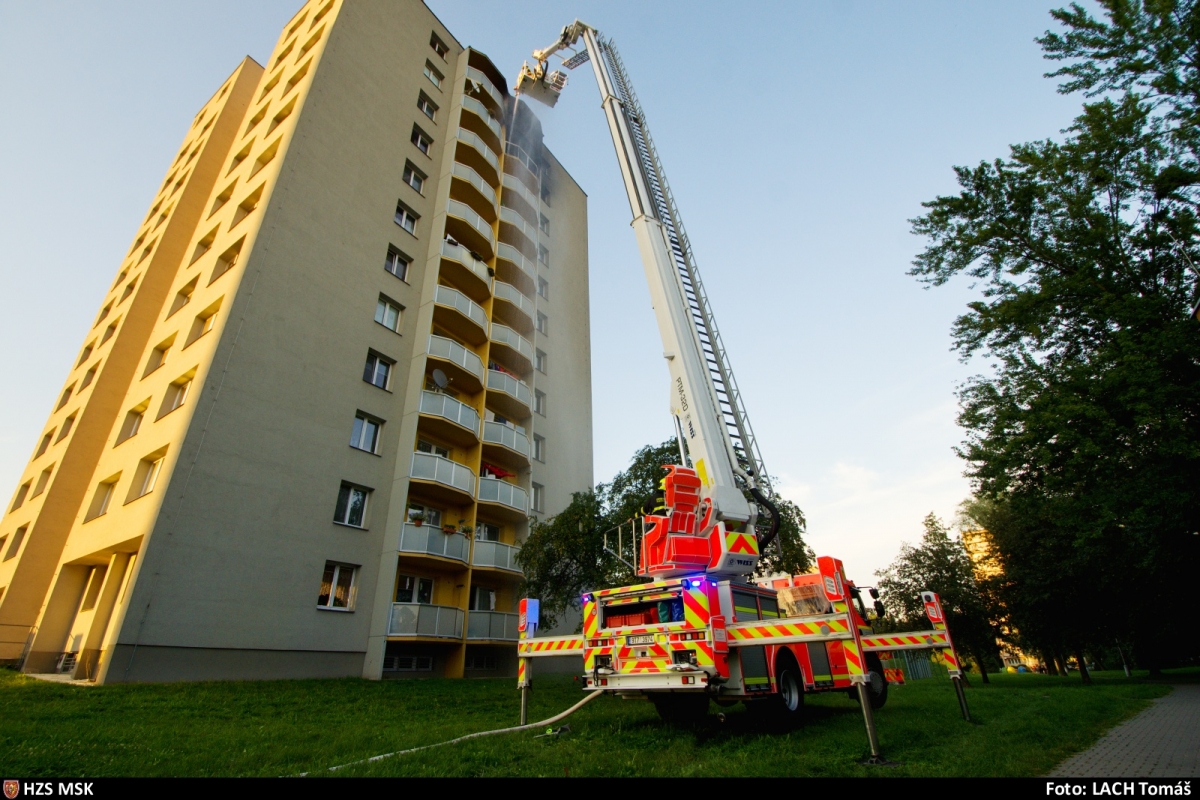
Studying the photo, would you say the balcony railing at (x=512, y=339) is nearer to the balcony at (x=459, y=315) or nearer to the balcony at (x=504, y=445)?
the balcony at (x=459, y=315)

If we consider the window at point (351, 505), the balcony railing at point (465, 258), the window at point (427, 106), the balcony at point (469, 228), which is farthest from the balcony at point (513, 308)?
the window at point (351, 505)

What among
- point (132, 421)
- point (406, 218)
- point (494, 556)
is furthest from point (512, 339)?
point (132, 421)

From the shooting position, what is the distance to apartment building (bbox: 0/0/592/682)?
46.8 feet

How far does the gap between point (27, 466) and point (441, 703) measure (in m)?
24.7

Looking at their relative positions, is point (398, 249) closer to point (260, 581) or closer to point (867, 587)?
point (260, 581)

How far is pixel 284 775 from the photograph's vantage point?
17.0ft

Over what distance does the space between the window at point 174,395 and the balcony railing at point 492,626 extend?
35.8 feet

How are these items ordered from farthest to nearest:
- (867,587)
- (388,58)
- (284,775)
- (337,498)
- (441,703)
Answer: (388,58) < (337,498) < (441,703) < (867,587) < (284,775)

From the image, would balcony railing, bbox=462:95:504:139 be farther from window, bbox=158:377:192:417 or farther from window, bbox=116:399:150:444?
window, bbox=116:399:150:444

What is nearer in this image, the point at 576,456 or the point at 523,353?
the point at 523,353

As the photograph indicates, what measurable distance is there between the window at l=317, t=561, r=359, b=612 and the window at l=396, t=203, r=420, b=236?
13417mm

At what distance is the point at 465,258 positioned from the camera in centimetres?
2380
